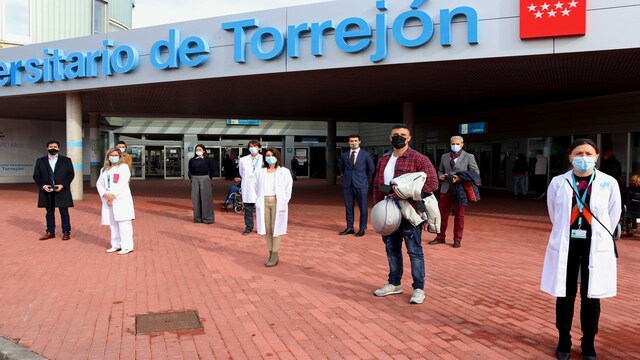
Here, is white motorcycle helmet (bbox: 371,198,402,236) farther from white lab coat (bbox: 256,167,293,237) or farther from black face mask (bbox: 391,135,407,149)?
white lab coat (bbox: 256,167,293,237)

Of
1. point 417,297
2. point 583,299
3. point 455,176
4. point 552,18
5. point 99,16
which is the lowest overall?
point 417,297

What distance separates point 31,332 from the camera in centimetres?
420

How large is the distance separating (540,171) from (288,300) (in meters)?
14.5

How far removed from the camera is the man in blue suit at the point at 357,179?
30.3ft

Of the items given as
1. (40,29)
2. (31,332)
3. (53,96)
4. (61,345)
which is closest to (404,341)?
(61,345)

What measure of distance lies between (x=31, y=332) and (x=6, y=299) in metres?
1.24

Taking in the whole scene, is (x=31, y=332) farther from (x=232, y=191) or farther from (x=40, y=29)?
(x=40, y=29)

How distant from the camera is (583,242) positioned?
352 cm

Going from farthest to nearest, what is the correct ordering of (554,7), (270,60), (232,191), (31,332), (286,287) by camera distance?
(232,191), (270,60), (554,7), (286,287), (31,332)

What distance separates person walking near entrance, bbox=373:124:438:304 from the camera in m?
4.89

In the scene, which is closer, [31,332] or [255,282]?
[31,332]

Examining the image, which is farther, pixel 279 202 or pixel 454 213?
pixel 454 213

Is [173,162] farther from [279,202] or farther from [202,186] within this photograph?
[279,202]

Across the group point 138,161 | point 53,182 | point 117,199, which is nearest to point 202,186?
point 53,182
